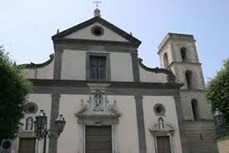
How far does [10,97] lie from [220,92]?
37.5 feet

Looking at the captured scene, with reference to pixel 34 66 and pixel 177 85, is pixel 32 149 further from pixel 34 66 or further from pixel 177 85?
pixel 177 85

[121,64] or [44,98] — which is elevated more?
A: [121,64]

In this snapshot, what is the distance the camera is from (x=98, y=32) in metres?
18.7

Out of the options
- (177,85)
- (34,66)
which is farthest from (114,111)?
(34,66)

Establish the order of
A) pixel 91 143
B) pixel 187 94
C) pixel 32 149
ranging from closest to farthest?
pixel 32 149
pixel 91 143
pixel 187 94

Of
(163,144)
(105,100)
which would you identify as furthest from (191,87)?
(105,100)

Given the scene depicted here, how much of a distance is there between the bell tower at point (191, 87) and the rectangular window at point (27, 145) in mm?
10374

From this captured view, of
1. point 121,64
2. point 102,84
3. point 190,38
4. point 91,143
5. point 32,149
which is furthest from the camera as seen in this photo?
point 190,38

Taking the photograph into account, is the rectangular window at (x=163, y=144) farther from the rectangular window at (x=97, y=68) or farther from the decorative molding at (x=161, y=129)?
the rectangular window at (x=97, y=68)

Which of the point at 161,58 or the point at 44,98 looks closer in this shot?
the point at 44,98

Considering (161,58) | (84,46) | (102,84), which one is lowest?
(102,84)

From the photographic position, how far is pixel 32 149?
47.5 ft

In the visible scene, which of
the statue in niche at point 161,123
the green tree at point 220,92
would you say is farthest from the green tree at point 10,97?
the green tree at point 220,92

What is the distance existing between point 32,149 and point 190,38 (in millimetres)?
16665
